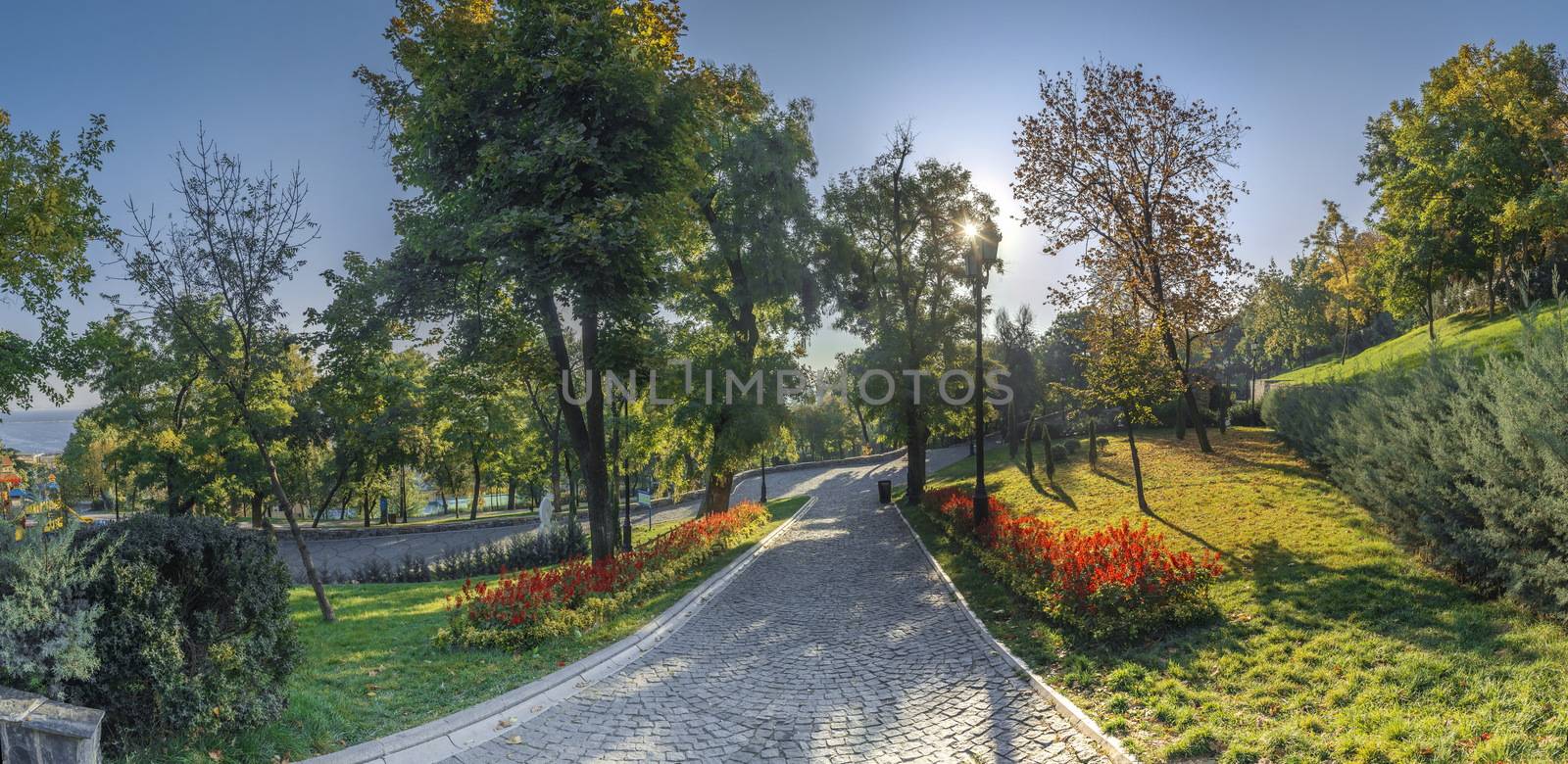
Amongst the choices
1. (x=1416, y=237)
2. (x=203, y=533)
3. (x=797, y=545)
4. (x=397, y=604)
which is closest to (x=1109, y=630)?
(x=203, y=533)

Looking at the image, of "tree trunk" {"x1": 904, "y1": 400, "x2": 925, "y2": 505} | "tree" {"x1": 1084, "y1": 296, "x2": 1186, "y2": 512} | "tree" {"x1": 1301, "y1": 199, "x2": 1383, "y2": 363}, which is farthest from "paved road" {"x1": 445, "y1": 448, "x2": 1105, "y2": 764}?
"tree" {"x1": 1301, "y1": 199, "x2": 1383, "y2": 363}

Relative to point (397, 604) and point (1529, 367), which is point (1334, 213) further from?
point (397, 604)

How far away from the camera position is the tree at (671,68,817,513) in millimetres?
19078

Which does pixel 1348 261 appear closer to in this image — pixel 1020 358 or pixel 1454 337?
pixel 1454 337

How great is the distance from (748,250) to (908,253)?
704cm

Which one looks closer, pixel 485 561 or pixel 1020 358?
pixel 485 561

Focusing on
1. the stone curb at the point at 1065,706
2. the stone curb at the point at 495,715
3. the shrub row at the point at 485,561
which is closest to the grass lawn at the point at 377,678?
the stone curb at the point at 495,715

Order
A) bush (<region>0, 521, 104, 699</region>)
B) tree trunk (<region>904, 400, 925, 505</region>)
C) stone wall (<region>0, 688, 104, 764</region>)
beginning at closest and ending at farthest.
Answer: stone wall (<region>0, 688, 104, 764</region>), bush (<region>0, 521, 104, 699</region>), tree trunk (<region>904, 400, 925, 505</region>)

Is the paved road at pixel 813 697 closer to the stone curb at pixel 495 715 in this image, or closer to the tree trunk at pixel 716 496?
the stone curb at pixel 495 715

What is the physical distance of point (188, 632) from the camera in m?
4.78

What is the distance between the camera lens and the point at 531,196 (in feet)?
35.8

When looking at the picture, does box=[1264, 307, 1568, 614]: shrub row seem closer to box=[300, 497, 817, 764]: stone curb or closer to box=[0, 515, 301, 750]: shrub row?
box=[300, 497, 817, 764]: stone curb

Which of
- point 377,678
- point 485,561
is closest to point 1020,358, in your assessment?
point 485,561

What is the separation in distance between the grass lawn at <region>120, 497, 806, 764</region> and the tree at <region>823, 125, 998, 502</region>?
13.5m
